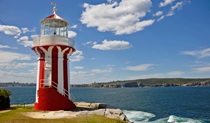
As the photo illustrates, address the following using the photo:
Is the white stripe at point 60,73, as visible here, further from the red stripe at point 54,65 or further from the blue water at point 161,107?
the blue water at point 161,107

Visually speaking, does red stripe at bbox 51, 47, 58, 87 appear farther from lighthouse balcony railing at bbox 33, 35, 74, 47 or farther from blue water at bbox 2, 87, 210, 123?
blue water at bbox 2, 87, 210, 123

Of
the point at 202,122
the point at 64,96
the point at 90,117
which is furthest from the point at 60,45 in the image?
the point at 202,122

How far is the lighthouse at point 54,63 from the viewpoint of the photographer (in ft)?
72.9

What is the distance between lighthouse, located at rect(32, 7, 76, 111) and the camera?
72.9ft

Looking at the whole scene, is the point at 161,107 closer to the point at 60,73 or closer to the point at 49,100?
the point at 60,73

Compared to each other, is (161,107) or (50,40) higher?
(50,40)

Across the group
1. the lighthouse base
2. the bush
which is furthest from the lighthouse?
the bush

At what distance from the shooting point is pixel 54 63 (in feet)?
75.4

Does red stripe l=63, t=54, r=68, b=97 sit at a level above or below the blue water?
above

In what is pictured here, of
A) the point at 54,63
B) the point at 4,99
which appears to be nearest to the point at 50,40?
the point at 54,63

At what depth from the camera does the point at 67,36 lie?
2381 centimetres

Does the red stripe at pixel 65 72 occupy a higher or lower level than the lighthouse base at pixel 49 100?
higher

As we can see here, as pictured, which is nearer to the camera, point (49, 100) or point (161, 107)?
point (49, 100)

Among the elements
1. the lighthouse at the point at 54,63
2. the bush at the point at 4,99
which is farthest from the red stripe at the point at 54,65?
the bush at the point at 4,99
